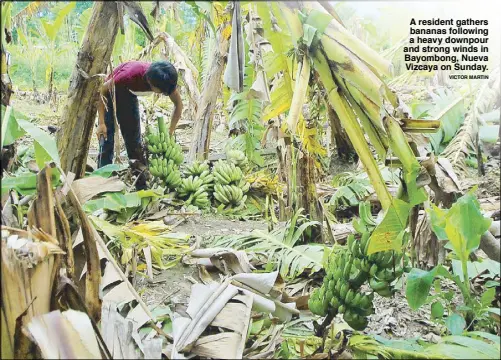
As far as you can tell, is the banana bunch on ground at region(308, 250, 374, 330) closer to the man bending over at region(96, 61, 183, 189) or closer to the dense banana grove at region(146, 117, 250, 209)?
the man bending over at region(96, 61, 183, 189)

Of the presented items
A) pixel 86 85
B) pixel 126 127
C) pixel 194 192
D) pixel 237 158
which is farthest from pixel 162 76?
pixel 86 85

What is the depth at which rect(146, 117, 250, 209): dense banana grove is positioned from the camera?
2.75 meters

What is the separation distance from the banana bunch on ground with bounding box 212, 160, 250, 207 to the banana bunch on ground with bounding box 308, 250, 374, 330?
1.71 meters

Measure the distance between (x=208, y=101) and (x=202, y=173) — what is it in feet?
1.65

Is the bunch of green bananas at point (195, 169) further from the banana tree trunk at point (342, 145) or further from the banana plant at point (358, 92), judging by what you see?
the banana plant at point (358, 92)

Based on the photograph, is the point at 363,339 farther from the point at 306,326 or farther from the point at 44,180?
the point at 44,180

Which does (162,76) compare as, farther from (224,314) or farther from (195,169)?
(224,314)

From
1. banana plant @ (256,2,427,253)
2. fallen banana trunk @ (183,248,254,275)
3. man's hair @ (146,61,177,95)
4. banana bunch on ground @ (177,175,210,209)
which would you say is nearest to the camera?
banana plant @ (256,2,427,253)

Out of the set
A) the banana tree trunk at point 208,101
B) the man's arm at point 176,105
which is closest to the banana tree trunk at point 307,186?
the man's arm at point 176,105

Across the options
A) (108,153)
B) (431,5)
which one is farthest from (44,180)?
(108,153)

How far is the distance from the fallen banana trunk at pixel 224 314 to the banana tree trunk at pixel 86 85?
0.55 metres

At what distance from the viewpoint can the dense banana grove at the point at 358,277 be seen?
1097 mm

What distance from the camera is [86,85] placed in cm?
130

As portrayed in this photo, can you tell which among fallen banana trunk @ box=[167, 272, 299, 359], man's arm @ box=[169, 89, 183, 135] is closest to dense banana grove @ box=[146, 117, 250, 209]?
man's arm @ box=[169, 89, 183, 135]
